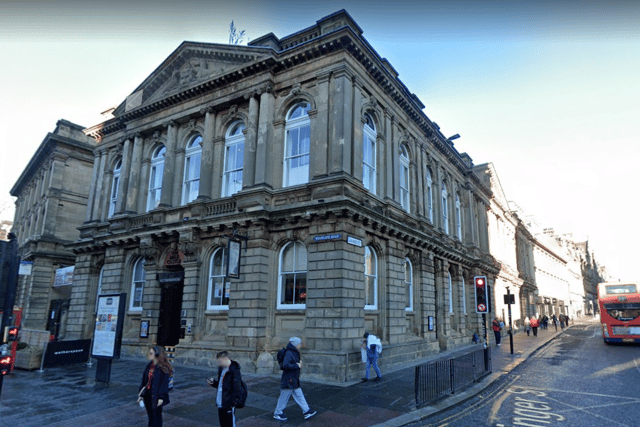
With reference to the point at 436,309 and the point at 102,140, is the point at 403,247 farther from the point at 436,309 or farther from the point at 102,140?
the point at 102,140

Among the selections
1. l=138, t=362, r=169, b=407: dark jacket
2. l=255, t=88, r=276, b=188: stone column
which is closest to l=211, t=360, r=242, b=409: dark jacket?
l=138, t=362, r=169, b=407: dark jacket

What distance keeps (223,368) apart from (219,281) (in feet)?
34.4

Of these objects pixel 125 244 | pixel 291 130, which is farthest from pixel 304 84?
pixel 125 244

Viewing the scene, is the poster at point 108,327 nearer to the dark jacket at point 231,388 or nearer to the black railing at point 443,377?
the dark jacket at point 231,388

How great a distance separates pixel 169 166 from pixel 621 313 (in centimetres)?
2812

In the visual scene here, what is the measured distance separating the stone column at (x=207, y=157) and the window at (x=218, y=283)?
2.72m

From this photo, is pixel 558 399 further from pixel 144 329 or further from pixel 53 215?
pixel 53 215

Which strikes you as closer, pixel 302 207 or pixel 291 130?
pixel 302 207

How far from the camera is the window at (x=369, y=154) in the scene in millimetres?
16603

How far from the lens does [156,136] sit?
2092 cm

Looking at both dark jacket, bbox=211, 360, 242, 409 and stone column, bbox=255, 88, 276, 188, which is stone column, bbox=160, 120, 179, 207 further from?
dark jacket, bbox=211, 360, 242, 409

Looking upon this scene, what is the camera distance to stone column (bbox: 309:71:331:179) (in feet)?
48.9

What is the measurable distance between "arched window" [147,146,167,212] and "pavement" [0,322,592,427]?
9214 millimetres

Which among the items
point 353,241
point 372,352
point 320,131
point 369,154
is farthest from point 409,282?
point 320,131
